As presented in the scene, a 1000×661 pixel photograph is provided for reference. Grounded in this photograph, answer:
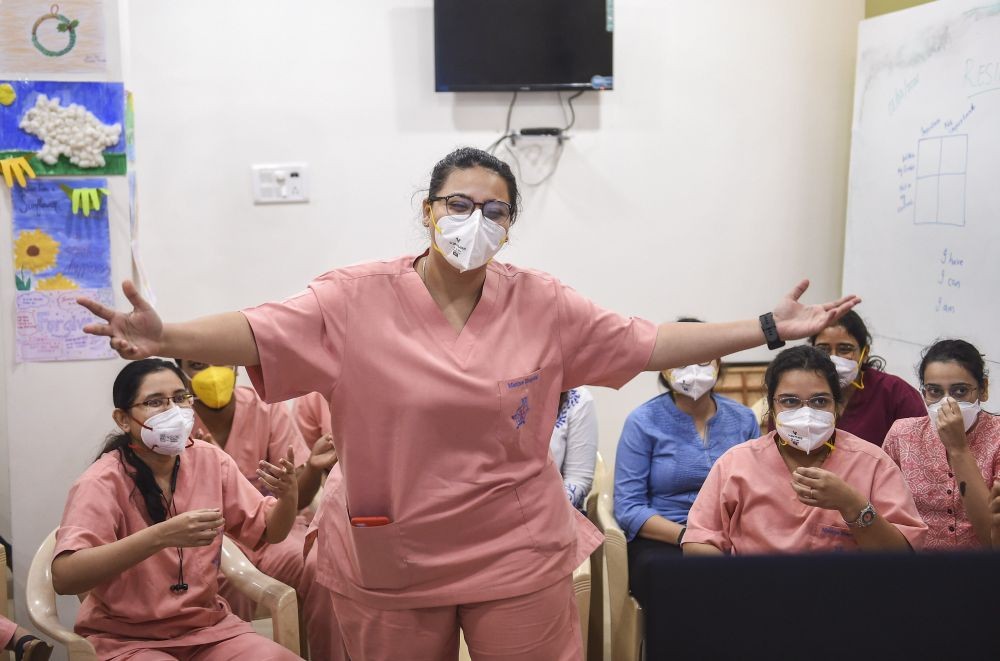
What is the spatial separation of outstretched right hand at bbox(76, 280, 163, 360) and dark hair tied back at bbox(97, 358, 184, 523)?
87 centimetres

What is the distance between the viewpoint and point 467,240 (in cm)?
173

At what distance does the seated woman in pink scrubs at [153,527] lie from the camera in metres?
2.11

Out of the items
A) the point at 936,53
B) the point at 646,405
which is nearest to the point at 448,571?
the point at 646,405

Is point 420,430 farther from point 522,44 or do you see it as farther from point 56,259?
point 522,44

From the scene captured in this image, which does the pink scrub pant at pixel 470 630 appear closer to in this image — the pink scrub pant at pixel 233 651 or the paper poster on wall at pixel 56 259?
the pink scrub pant at pixel 233 651

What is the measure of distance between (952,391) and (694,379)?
72 centimetres

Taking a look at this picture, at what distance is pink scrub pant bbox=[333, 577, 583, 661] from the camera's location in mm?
1679

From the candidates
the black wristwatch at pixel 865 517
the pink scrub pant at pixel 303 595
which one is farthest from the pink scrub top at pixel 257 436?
the black wristwatch at pixel 865 517

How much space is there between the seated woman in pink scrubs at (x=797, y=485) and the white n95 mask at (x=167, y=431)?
4.11 ft

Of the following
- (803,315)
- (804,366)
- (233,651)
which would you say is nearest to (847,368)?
(804,366)

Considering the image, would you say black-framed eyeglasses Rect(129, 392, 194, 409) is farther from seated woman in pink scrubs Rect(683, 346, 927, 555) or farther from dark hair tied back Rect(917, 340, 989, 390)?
dark hair tied back Rect(917, 340, 989, 390)

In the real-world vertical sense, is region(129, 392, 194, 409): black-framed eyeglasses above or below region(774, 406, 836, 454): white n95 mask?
above

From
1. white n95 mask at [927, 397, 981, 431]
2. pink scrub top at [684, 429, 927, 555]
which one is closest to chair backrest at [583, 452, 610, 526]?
pink scrub top at [684, 429, 927, 555]

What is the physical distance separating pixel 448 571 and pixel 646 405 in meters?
1.43
